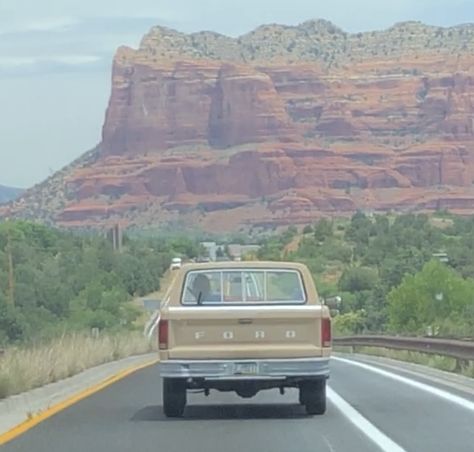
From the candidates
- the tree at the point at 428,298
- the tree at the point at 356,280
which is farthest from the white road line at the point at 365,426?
the tree at the point at 356,280

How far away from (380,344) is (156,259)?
2496 inches

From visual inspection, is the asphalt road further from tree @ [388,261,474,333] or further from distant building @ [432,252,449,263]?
distant building @ [432,252,449,263]

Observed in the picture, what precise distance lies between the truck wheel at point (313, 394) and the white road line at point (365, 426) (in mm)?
348

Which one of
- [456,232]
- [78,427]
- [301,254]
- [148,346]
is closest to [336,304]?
[78,427]

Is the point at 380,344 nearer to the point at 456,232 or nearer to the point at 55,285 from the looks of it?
the point at 55,285

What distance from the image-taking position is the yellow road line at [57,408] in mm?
15727

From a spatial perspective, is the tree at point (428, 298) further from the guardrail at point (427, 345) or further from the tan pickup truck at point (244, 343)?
the tan pickup truck at point (244, 343)

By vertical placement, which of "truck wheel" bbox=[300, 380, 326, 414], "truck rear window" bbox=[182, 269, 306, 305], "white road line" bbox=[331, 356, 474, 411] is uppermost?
"truck rear window" bbox=[182, 269, 306, 305]

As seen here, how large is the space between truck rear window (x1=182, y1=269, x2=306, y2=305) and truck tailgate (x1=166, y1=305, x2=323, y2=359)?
75 centimetres

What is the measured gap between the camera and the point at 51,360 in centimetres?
2450

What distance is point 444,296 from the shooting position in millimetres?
84750

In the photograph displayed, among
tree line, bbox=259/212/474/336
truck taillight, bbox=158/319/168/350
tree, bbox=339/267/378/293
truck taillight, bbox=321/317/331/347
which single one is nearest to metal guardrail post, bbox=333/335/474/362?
tree line, bbox=259/212/474/336

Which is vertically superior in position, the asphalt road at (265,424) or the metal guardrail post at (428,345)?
the asphalt road at (265,424)

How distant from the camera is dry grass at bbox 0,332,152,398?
20.6 metres
